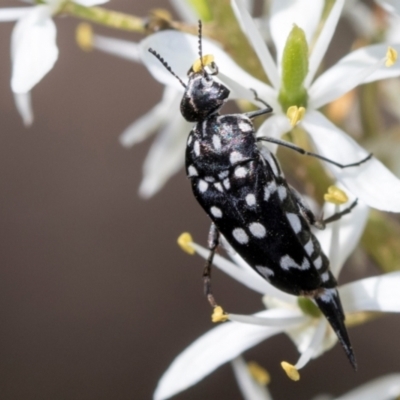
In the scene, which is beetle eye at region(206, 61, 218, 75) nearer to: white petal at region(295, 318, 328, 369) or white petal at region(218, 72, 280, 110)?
white petal at region(218, 72, 280, 110)

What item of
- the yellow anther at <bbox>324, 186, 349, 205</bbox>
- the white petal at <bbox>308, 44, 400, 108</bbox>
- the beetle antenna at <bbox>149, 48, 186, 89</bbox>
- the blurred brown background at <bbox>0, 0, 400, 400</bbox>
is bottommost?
the blurred brown background at <bbox>0, 0, 400, 400</bbox>

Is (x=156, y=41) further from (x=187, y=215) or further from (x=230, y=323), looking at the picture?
(x=187, y=215)

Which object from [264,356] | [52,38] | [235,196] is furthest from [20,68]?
[264,356]

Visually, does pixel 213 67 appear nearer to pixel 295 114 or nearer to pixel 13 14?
pixel 295 114

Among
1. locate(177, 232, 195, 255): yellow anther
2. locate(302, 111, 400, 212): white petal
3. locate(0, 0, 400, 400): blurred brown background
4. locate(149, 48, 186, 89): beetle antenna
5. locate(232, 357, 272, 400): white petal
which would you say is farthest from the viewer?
locate(0, 0, 400, 400): blurred brown background

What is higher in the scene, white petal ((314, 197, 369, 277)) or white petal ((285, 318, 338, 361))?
white petal ((314, 197, 369, 277))

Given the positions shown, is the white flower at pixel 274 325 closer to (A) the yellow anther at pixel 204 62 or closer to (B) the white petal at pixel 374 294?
(B) the white petal at pixel 374 294

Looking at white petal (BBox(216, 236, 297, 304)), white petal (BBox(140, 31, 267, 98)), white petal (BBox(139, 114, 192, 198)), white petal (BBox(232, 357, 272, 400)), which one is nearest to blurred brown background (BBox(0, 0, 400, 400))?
white petal (BBox(139, 114, 192, 198))
